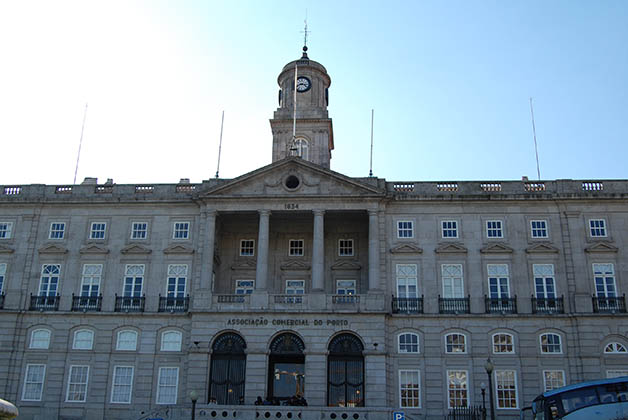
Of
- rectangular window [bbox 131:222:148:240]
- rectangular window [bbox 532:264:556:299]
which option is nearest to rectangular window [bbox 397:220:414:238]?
rectangular window [bbox 532:264:556:299]

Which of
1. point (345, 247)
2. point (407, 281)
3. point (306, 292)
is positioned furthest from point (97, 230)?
point (407, 281)

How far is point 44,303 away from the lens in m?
48.2

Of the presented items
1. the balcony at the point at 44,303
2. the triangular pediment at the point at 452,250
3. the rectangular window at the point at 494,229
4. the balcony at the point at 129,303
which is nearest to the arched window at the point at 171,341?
the balcony at the point at 129,303

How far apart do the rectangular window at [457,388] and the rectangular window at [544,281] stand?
23.9 feet

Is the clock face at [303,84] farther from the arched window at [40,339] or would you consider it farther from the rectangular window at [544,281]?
the arched window at [40,339]

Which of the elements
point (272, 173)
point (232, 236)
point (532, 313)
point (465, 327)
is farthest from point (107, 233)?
point (532, 313)

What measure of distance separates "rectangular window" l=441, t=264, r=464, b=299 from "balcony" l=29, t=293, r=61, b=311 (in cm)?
2612

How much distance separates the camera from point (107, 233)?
4984 centimetres

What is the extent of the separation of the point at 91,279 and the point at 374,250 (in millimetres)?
19568

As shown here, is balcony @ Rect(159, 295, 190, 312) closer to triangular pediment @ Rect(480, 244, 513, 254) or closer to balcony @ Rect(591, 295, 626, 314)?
triangular pediment @ Rect(480, 244, 513, 254)

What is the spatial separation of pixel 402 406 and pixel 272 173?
17.5m

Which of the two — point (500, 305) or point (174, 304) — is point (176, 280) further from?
point (500, 305)

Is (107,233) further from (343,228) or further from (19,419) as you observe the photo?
(343,228)

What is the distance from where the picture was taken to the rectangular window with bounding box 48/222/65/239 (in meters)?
50.1
